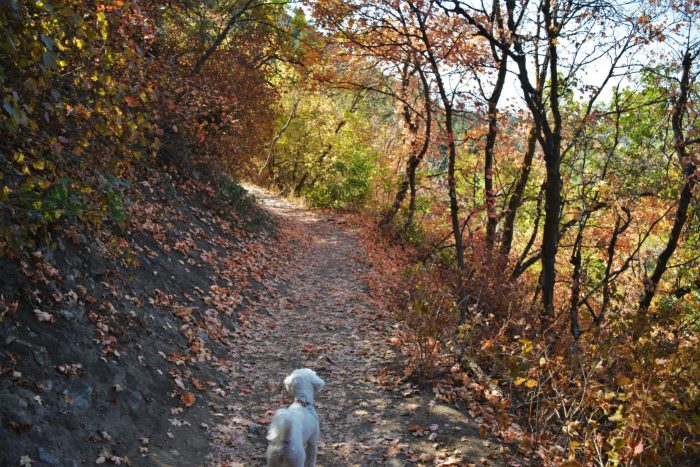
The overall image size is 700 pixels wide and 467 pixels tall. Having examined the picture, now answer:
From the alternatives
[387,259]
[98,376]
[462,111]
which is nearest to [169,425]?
[98,376]

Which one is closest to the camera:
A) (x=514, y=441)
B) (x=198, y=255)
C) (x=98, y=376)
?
(x=98, y=376)

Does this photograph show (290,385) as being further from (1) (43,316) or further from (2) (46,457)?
(1) (43,316)

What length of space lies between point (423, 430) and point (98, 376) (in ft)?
12.4

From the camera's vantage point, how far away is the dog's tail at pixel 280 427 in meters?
4.44

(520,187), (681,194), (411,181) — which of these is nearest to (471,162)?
(411,181)

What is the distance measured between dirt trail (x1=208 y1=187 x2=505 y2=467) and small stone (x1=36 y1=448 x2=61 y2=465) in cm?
170

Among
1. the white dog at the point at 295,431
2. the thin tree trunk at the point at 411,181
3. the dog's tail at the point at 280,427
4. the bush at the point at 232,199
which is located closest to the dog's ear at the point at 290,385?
the white dog at the point at 295,431

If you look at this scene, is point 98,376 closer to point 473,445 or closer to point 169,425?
point 169,425

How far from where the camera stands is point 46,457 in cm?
419

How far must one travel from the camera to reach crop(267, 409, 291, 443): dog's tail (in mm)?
4441

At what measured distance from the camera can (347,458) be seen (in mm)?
6039

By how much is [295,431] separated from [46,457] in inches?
77.3

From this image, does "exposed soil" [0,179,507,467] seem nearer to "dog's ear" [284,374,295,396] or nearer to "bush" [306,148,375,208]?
"dog's ear" [284,374,295,396]

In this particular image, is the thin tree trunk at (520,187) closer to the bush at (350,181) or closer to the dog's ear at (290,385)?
the dog's ear at (290,385)
